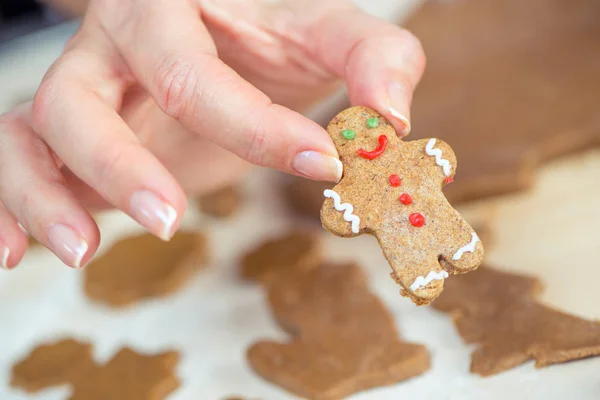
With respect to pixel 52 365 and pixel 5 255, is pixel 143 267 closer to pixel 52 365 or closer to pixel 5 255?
pixel 52 365

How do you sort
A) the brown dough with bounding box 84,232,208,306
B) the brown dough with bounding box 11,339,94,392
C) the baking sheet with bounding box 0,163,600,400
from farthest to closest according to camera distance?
the brown dough with bounding box 84,232,208,306 → the brown dough with bounding box 11,339,94,392 → the baking sheet with bounding box 0,163,600,400

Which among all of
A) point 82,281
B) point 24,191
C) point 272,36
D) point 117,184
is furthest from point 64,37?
point 117,184

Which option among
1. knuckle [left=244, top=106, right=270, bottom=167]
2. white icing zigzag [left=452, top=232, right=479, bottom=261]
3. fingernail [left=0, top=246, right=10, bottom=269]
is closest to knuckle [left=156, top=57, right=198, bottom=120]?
knuckle [left=244, top=106, right=270, bottom=167]

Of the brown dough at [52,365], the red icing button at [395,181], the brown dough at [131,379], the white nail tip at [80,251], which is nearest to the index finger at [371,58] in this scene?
the red icing button at [395,181]

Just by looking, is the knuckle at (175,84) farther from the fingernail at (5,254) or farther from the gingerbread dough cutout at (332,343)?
the gingerbread dough cutout at (332,343)

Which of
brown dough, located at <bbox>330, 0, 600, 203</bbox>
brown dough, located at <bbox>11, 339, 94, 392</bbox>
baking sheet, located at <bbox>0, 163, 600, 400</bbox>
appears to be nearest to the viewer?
baking sheet, located at <bbox>0, 163, 600, 400</bbox>

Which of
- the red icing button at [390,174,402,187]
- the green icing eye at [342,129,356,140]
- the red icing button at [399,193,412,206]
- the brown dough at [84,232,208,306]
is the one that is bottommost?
the brown dough at [84,232,208,306]

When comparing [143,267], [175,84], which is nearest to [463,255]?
[175,84]

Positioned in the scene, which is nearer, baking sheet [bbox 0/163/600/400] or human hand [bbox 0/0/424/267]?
human hand [bbox 0/0/424/267]

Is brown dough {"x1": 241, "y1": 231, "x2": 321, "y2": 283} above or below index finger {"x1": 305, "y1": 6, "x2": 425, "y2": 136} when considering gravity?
below

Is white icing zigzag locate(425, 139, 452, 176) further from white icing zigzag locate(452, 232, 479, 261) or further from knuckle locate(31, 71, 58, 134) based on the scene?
knuckle locate(31, 71, 58, 134)

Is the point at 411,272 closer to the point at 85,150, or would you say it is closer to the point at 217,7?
the point at 85,150
